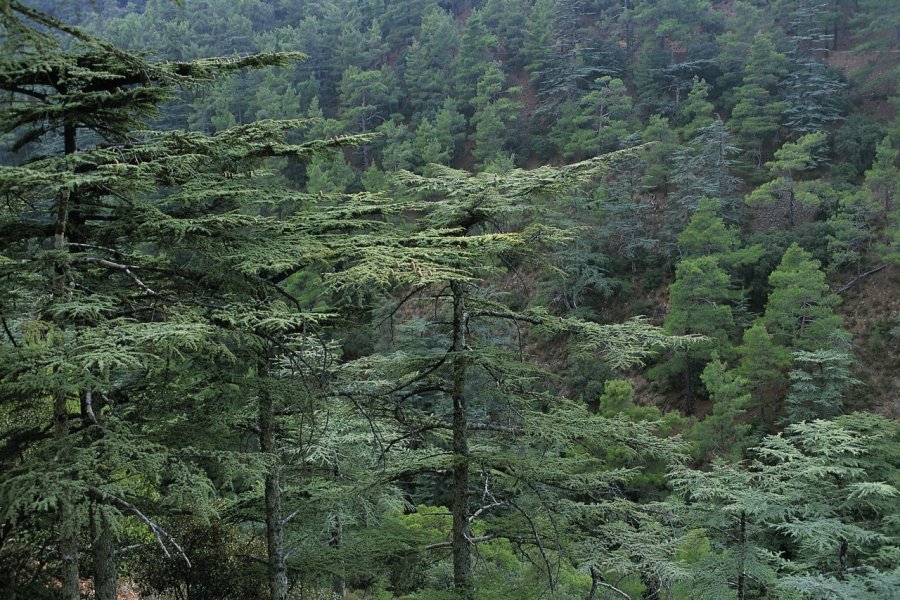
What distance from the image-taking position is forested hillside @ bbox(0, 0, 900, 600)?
17.6 feet

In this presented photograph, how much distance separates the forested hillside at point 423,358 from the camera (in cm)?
538

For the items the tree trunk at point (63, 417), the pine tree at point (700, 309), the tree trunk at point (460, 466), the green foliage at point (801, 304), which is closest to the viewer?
the tree trunk at point (63, 417)

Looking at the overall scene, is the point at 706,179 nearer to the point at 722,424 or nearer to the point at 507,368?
the point at 722,424

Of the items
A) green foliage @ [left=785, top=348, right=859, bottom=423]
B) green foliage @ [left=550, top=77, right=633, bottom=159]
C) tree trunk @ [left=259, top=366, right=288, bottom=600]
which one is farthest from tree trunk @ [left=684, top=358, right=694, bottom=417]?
tree trunk @ [left=259, top=366, right=288, bottom=600]

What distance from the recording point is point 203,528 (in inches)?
416

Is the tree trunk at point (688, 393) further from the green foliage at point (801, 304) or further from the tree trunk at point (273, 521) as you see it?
the tree trunk at point (273, 521)

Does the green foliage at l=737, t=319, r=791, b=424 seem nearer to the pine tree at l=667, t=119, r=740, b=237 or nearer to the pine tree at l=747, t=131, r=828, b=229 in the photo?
the pine tree at l=747, t=131, r=828, b=229

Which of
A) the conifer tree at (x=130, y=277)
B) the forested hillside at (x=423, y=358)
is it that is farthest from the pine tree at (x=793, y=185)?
the conifer tree at (x=130, y=277)

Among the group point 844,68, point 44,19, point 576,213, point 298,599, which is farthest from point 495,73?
point 44,19

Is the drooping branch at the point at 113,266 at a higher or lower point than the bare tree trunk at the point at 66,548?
higher

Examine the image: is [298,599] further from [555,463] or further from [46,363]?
[46,363]

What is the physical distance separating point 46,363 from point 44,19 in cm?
229

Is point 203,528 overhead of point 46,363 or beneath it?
beneath

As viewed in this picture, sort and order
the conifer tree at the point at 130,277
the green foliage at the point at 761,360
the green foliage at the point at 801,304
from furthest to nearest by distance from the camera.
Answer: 1. the green foliage at the point at 801,304
2. the green foliage at the point at 761,360
3. the conifer tree at the point at 130,277
